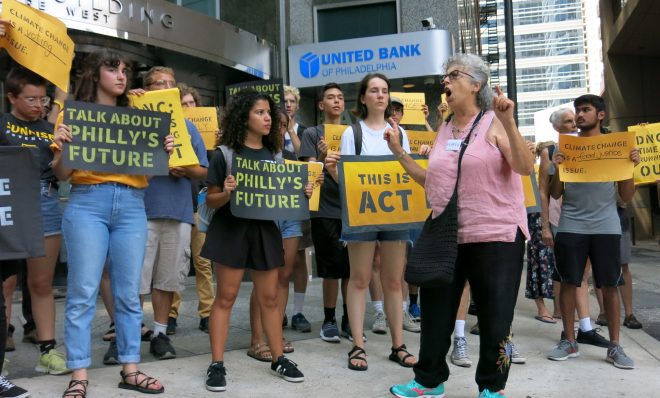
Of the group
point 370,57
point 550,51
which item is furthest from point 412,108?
point 550,51

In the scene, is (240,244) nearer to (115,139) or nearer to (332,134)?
(115,139)

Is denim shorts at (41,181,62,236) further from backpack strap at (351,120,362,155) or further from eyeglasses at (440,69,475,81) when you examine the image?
eyeglasses at (440,69,475,81)

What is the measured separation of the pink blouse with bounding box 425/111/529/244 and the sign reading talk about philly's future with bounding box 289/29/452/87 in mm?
7697

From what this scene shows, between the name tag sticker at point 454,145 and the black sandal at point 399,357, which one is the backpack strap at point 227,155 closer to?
the name tag sticker at point 454,145

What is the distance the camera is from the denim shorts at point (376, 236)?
4512mm

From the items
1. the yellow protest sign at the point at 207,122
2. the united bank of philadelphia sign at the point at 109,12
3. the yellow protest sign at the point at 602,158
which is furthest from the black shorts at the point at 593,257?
the united bank of philadelphia sign at the point at 109,12

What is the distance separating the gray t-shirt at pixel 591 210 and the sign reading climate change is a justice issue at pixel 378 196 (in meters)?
1.25

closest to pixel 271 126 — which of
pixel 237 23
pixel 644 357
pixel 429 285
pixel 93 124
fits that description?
pixel 93 124

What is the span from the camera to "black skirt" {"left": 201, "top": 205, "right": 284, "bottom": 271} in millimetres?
3979

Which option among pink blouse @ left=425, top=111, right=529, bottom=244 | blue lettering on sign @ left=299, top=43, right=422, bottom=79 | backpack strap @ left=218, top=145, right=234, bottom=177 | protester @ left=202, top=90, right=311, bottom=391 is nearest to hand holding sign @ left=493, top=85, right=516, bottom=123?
pink blouse @ left=425, top=111, right=529, bottom=244

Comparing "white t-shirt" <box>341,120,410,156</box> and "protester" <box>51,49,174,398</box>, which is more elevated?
"white t-shirt" <box>341,120,410,156</box>

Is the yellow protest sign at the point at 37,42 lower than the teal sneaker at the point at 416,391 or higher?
higher

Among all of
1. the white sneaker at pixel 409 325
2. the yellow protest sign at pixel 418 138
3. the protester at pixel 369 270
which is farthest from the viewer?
the white sneaker at pixel 409 325

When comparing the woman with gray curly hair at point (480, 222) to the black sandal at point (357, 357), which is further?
the black sandal at point (357, 357)
